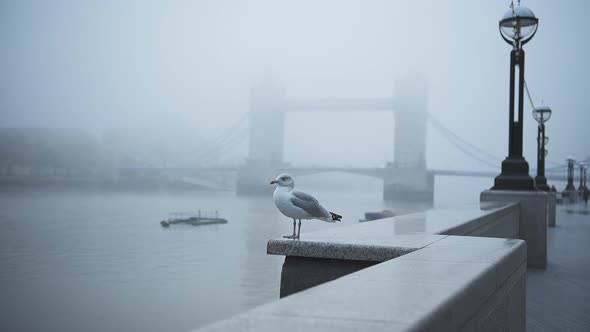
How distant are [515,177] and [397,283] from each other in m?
5.91

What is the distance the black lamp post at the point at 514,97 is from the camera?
7.02 m

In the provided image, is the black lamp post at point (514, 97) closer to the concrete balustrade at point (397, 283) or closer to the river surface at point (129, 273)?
the concrete balustrade at point (397, 283)

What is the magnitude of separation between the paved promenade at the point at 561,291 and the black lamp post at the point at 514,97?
0.99 meters

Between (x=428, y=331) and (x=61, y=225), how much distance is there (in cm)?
3796

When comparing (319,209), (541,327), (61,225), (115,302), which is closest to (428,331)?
(319,209)

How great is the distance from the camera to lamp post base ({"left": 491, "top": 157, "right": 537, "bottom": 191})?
705cm

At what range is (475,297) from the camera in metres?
1.70

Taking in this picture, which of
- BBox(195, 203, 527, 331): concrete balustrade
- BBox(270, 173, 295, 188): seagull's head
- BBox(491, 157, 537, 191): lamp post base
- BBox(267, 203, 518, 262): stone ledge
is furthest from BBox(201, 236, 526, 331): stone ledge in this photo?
BBox(491, 157, 537, 191): lamp post base

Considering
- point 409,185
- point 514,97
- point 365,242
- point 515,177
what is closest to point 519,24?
point 514,97

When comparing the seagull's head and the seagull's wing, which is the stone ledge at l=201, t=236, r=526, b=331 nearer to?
the seagull's wing

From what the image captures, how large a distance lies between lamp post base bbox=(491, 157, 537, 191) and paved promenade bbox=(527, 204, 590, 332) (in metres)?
0.90

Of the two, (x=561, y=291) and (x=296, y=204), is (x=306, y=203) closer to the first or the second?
(x=296, y=204)

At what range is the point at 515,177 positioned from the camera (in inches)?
279

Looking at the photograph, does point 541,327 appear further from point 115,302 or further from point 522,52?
point 115,302
